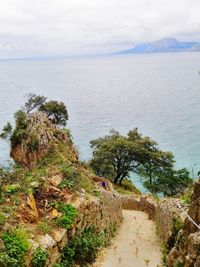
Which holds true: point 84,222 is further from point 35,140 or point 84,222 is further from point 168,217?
point 35,140

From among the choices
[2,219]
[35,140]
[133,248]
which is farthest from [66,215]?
[35,140]

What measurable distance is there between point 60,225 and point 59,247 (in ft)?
2.71

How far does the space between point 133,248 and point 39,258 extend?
7.15 metres

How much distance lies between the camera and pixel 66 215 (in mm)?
14609

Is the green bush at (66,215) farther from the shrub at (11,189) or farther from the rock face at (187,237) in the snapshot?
the rock face at (187,237)

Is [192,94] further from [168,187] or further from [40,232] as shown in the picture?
[40,232]

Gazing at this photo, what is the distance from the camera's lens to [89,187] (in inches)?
711

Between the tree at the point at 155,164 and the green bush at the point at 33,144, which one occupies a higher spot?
the green bush at the point at 33,144

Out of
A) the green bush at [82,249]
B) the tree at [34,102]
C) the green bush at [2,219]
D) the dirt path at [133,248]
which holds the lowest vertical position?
the dirt path at [133,248]

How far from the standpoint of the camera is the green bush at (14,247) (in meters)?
11.4

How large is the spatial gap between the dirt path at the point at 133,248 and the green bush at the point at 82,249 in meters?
0.45

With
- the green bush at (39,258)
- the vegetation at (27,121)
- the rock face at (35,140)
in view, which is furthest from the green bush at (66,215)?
the vegetation at (27,121)

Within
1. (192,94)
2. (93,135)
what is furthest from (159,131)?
(192,94)

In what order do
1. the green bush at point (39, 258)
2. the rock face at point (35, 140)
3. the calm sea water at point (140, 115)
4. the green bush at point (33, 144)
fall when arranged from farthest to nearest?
1. the calm sea water at point (140, 115)
2. the green bush at point (33, 144)
3. the rock face at point (35, 140)
4. the green bush at point (39, 258)
